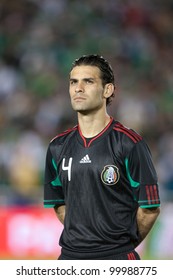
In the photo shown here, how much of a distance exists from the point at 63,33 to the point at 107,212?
1116cm

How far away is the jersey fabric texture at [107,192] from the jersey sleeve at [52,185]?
0.87 ft

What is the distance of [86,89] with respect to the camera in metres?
4.71

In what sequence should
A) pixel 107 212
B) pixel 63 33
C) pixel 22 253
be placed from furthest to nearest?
1. pixel 63 33
2. pixel 22 253
3. pixel 107 212

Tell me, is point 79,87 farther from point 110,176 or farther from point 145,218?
point 145,218

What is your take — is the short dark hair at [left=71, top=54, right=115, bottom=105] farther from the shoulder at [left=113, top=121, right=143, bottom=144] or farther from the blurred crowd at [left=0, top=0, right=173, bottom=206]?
the blurred crowd at [left=0, top=0, right=173, bottom=206]

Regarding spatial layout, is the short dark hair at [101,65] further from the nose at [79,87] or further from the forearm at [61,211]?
the forearm at [61,211]

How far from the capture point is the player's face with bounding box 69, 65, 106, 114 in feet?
→ 15.4

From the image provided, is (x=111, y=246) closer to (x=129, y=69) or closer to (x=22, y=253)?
(x=22, y=253)

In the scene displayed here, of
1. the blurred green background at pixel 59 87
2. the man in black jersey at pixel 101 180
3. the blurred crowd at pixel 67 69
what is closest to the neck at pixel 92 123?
the man in black jersey at pixel 101 180

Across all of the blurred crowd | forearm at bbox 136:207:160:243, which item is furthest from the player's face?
the blurred crowd

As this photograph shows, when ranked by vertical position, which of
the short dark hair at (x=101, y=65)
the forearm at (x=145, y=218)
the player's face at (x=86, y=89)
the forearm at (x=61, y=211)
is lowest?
the forearm at (x=145, y=218)

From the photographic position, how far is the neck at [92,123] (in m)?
4.80
